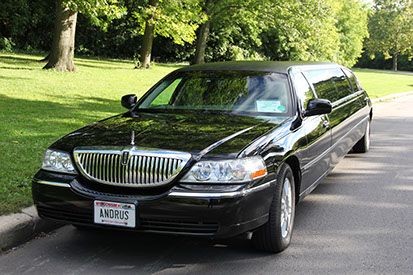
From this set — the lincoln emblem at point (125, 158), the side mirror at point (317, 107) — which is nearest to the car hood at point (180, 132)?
the lincoln emblem at point (125, 158)

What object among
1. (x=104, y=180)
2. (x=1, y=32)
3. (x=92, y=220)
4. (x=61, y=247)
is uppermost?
(x=1, y=32)

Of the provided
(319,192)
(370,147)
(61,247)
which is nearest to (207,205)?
(61,247)

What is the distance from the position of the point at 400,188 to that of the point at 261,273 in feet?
11.6

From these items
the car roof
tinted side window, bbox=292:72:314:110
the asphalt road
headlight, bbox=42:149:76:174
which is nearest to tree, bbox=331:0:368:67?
the car roof

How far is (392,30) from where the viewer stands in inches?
2768

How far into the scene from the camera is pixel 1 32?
3556cm

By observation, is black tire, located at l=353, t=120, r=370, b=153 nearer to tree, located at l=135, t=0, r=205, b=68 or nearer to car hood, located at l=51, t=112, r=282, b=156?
car hood, located at l=51, t=112, r=282, b=156

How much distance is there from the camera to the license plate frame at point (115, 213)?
13.4ft

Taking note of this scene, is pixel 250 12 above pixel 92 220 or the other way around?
above

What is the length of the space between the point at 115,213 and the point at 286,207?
1.53 m

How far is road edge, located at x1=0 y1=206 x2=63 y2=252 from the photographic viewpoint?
4660mm

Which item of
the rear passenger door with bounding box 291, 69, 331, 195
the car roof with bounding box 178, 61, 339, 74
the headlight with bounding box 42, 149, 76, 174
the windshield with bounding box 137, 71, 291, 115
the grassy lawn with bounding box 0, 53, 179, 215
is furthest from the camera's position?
the grassy lawn with bounding box 0, 53, 179, 215

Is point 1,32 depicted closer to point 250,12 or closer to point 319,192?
point 250,12

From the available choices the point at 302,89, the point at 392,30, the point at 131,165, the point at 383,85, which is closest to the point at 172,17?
the point at 383,85
